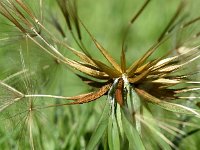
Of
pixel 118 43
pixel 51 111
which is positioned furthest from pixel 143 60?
pixel 118 43

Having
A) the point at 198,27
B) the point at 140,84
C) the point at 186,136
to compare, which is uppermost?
the point at 198,27

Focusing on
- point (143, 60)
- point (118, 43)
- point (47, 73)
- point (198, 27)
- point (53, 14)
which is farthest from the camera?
point (118, 43)

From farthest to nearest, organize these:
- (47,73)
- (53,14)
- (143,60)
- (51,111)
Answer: (51,111) → (53,14) → (47,73) → (143,60)

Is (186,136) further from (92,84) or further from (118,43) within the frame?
(118,43)

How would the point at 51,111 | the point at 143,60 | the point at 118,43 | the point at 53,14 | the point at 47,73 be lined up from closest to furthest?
the point at 143,60, the point at 47,73, the point at 53,14, the point at 51,111, the point at 118,43

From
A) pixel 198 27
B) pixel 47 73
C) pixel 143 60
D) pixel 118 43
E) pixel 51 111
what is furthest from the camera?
pixel 118 43

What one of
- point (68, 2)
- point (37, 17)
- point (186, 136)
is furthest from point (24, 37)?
point (186, 136)

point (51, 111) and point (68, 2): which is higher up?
point (68, 2)

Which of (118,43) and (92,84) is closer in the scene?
(92,84)

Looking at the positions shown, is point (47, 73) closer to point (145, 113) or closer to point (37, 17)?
point (37, 17)
